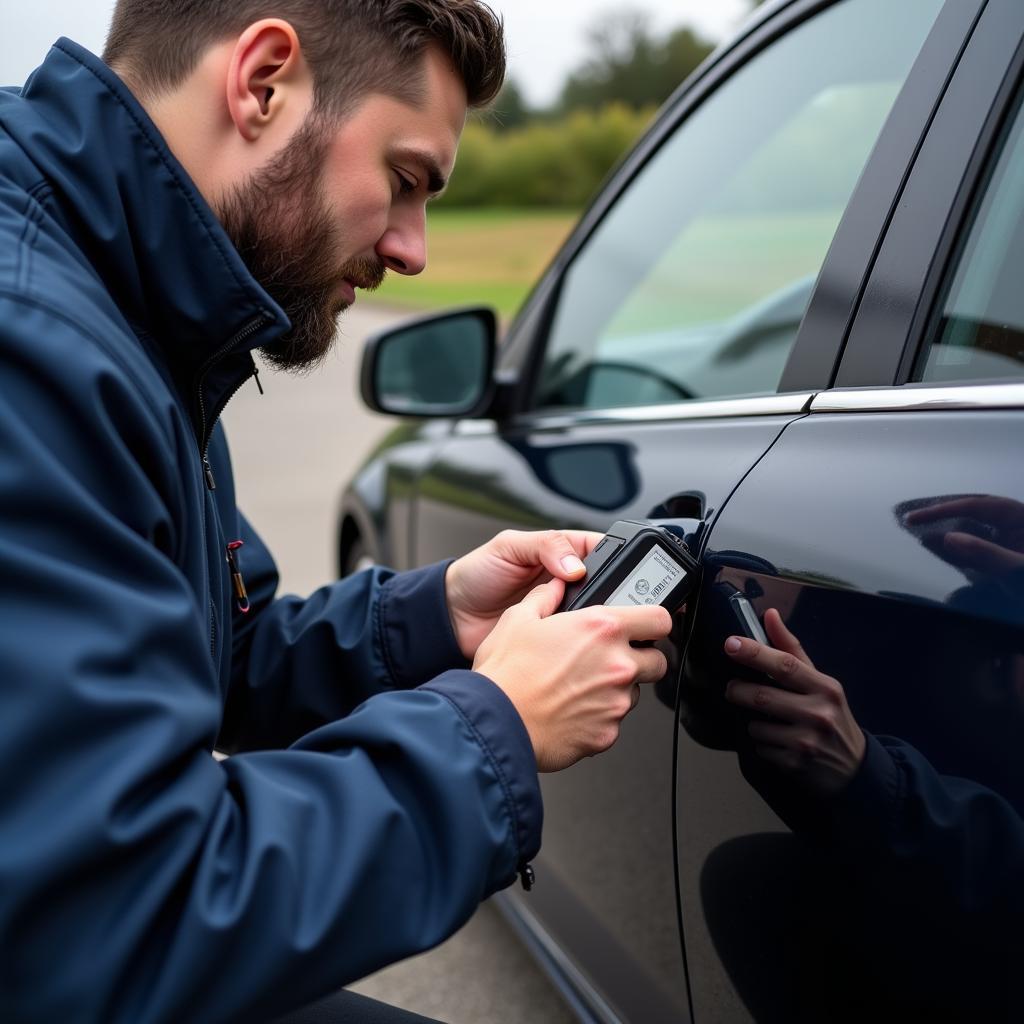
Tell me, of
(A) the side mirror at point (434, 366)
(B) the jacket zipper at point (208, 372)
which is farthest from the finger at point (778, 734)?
(A) the side mirror at point (434, 366)

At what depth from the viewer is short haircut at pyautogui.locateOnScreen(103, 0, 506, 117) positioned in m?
1.34

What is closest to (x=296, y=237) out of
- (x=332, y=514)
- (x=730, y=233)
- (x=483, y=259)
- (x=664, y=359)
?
(x=664, y=359)

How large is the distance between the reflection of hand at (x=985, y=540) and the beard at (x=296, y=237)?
0.80m

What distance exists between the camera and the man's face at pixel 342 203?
1336mm

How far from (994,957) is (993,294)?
2.40 feet

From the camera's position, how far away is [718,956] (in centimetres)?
133

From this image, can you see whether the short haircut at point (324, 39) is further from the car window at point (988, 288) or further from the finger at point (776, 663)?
the finger at point (776, 663)

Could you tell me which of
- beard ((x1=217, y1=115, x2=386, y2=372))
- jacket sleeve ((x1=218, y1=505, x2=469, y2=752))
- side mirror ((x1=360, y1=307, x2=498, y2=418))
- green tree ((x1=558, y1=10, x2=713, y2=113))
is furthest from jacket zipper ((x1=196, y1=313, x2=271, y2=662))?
green tree ((x1=558, y1=10, x2=713, y2=113))

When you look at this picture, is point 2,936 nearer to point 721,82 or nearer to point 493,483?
point 493,483

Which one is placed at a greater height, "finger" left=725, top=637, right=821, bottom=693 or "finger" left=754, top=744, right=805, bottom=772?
"finger" left=725, top=637, right=821, bottom=693

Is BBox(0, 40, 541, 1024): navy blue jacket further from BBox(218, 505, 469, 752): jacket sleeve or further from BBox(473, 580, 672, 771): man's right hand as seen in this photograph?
BBox(218, 505, 469, 752): jacket sleeve

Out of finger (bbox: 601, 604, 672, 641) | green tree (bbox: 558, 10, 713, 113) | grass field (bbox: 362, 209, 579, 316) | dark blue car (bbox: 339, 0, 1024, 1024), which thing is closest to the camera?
dark blue car (bbox: 339, 0, 1024, 1024)

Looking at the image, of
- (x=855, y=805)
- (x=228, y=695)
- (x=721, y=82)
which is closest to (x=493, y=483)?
(x=228, y=695)

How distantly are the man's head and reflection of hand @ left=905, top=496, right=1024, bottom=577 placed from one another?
788mm
